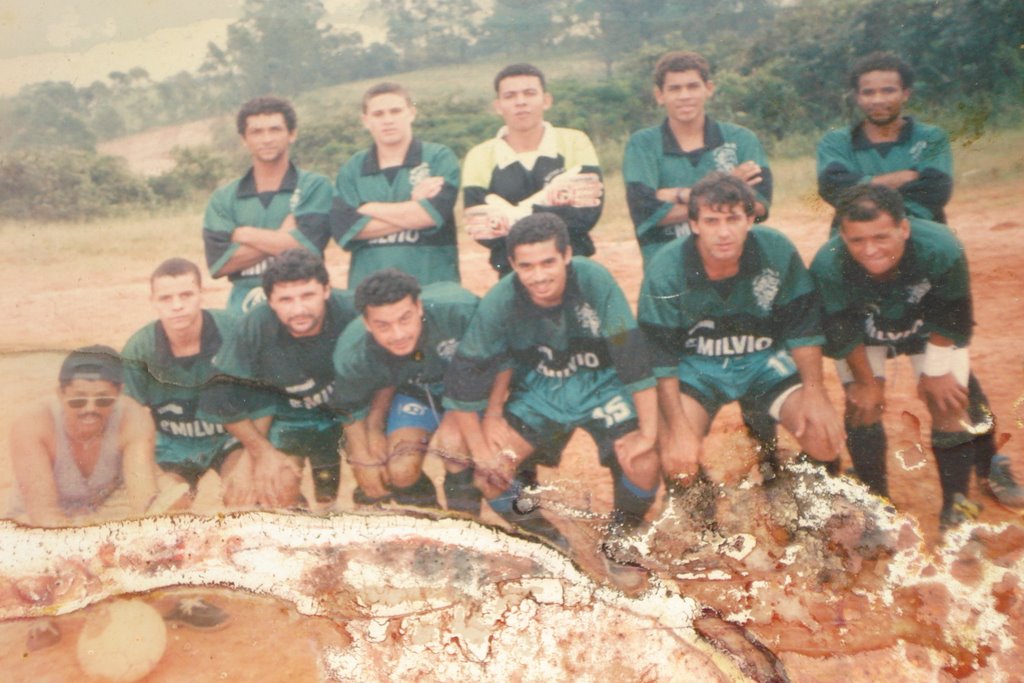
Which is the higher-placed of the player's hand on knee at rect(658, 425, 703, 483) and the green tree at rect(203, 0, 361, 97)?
the green tree at rect(203, 0, 361, 97)

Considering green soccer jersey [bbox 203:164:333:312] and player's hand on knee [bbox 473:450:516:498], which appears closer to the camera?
green soccer jersey [bbox 203:164:333:312]

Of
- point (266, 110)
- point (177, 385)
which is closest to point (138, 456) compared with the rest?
point (177, 385)

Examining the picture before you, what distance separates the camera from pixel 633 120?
2.44m

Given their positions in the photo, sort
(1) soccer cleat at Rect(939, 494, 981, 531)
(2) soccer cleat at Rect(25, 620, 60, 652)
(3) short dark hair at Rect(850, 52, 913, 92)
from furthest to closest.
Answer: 1. (2) soccer cleat at Rect(25, 620, 60, 652)
2. (1) soccer cleat at Rect(939, 494, 981, 531)
3. (3) short dark hair at Rect(850, 52, 913, 92)

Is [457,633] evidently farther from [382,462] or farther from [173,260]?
[173,260]

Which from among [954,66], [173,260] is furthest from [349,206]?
[954,66]

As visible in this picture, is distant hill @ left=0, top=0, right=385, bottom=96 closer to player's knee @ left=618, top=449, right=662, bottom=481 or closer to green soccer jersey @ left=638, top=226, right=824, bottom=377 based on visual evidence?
green soccer jersey @ left=638, top=226, right=824, bottom=377

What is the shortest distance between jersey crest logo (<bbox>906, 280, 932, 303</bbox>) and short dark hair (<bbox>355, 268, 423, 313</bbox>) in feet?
4.83

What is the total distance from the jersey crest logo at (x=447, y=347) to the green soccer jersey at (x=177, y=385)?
62 centimetres

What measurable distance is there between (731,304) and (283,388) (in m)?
1.38

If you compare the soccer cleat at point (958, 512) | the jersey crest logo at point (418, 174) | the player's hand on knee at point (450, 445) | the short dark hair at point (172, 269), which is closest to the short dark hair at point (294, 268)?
the short dark hair at point (172, 269)

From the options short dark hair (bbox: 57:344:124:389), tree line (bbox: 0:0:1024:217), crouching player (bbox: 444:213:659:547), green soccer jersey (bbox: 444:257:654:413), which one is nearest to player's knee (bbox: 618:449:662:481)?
crouching player (bbox: 444:213:659:547)

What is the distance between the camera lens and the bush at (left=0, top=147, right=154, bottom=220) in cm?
246

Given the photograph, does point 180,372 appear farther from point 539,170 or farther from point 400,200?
point 539,170
